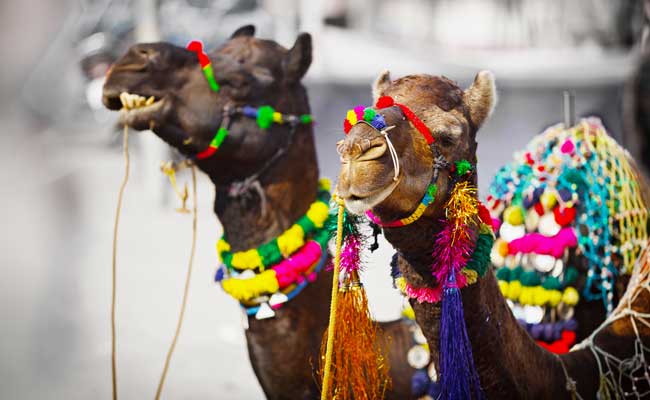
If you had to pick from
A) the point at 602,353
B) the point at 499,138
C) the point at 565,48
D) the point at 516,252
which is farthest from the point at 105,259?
the point at 602,353

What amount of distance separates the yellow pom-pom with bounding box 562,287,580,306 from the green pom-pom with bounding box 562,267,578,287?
27mm

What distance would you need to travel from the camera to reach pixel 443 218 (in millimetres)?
2197

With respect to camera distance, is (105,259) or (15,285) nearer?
(15,285)

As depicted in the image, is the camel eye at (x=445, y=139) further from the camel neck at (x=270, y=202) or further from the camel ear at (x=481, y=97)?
the camel neck at (x=270, y=202)

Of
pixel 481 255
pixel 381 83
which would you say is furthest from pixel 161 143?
pixel 481 255

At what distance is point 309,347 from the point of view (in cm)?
308

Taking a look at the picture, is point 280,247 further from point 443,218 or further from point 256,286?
point 443,218

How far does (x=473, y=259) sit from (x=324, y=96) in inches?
199

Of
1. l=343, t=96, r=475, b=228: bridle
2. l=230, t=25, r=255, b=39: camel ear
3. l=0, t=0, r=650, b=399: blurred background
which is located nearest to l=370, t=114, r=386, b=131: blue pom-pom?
l=343, t=96, r=475, b=228: bridle

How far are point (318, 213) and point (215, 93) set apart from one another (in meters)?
0.57

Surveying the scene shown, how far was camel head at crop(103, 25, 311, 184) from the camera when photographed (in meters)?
3.05

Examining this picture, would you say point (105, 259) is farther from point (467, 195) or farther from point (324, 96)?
point (467, 195)

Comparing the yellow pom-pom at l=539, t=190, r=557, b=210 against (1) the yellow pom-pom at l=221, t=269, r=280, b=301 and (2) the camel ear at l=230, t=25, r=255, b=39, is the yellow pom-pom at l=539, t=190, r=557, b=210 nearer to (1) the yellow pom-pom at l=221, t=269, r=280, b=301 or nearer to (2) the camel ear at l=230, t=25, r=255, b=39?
(1) the yellow pom-pom at l=221, t=269, r=280, b=301

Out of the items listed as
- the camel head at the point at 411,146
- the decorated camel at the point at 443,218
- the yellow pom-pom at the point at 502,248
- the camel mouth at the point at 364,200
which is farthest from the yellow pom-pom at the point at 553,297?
the camel mouth at the point at 364,200
